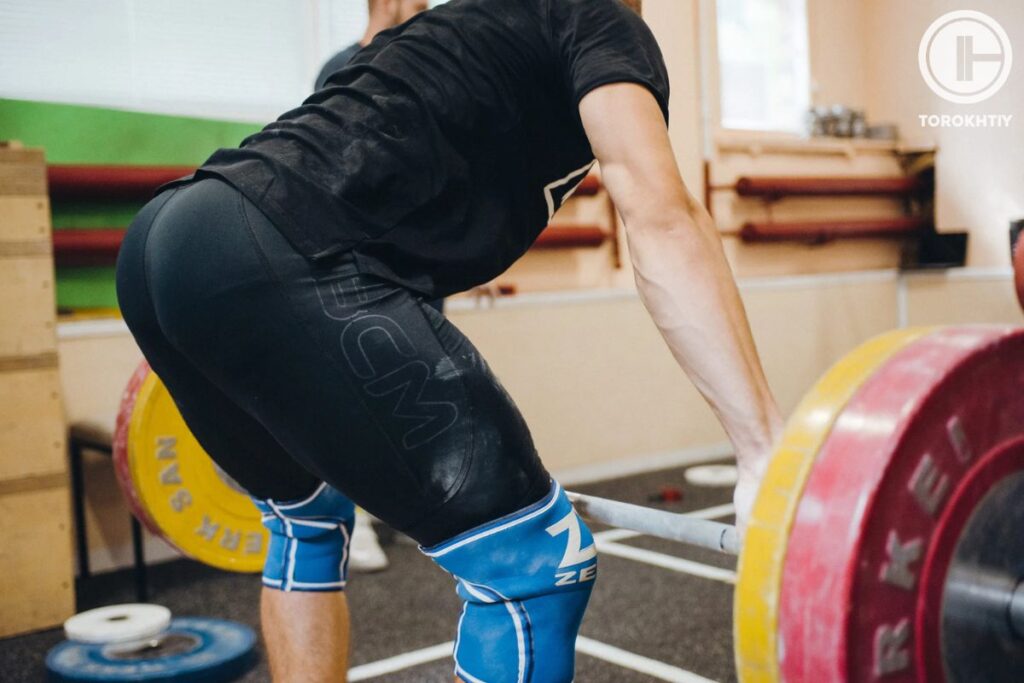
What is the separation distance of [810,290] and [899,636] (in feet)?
14.7

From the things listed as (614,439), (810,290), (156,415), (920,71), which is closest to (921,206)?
(920,71)

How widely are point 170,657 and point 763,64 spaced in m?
4.48

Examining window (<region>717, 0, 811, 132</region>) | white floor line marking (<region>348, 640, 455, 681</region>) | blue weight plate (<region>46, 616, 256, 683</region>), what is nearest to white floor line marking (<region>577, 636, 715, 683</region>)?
white floor line marking (<region>348, 640, 455, 681</region>)

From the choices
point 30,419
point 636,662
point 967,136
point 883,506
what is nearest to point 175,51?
point 30,419

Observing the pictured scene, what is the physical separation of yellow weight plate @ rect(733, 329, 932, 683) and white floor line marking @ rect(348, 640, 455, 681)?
1.45 m

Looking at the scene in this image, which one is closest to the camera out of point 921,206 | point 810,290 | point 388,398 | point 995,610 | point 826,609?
point 826,609

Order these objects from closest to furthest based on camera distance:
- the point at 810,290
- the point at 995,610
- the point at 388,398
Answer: the point at 995,610, the point at 388,398, the point at 810,290

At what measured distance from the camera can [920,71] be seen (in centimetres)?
589

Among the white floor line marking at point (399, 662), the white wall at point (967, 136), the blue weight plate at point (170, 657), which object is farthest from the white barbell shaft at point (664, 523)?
the white wall at point (967, 136)

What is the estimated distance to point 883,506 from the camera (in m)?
0.83

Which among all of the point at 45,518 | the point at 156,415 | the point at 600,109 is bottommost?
the point at 45,518

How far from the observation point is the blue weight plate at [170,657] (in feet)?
7.04

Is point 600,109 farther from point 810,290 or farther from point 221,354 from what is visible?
point 810,290

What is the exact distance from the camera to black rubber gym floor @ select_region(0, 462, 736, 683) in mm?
2256
